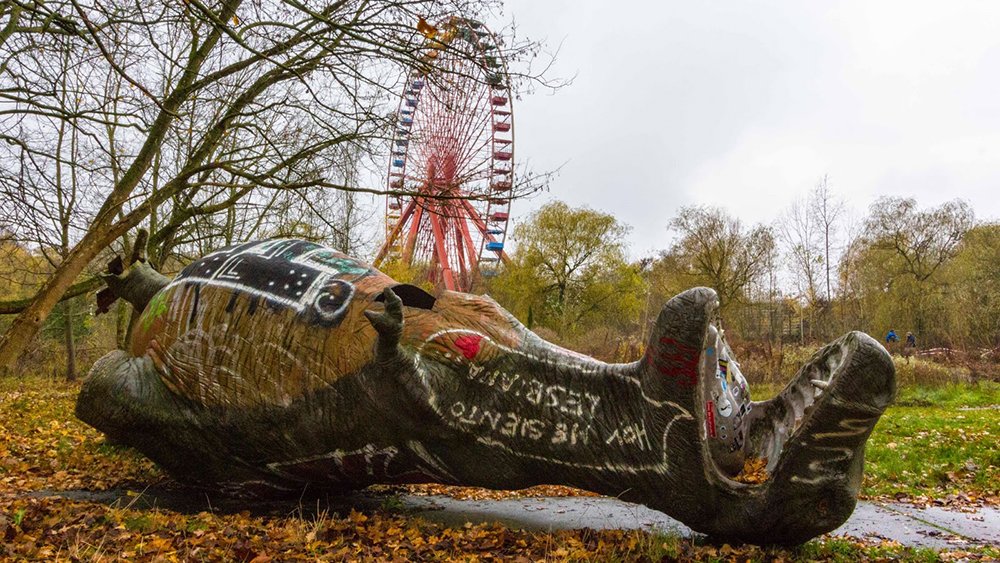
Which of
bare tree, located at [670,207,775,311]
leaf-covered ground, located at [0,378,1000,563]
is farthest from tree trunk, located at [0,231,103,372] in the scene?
bare tree, located at [670,207,775,311]

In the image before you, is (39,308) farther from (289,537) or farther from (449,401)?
(449,401)

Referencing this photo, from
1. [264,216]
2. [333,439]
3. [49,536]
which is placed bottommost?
[49,536]

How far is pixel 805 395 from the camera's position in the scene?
4.48 meters

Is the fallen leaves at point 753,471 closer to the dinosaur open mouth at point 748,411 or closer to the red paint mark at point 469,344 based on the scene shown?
the dinosaur open mouth at point 748,411

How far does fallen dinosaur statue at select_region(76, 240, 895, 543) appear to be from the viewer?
3.83 meters

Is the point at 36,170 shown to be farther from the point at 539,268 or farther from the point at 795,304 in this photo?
the point at 795,304

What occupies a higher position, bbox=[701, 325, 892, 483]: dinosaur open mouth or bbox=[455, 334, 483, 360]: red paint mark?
bbox=[455, 334, 483, 360]: red paint mark

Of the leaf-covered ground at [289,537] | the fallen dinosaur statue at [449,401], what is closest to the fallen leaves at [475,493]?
the leaf-covered ground at [289,537]

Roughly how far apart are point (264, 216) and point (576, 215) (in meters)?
27.9

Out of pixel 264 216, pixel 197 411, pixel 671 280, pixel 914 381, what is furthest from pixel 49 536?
pixel 671 280

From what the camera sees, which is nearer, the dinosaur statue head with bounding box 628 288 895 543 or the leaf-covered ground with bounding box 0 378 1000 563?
the dinosaur statue head with bounding box 628 288 895 543

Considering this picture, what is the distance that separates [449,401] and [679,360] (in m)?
1.54

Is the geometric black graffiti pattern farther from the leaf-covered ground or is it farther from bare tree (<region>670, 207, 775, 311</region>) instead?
bare tree (<region>670, 207, 775, 311</region>)

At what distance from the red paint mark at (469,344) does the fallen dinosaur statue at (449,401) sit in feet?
0.04
